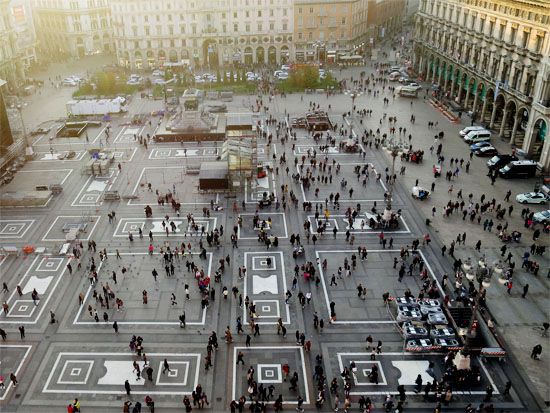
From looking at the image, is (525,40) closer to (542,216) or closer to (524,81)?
(524,81)

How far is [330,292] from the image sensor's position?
3525 cm

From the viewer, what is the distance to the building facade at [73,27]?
356 feet

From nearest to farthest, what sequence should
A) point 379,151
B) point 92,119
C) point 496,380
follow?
point 496,380, point 379,151, point 92,119

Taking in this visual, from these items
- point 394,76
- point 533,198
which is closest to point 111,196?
point 533,198

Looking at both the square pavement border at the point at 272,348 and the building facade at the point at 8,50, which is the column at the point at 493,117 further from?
the building facade at the point at 8,50

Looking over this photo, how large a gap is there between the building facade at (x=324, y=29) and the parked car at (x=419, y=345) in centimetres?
8151

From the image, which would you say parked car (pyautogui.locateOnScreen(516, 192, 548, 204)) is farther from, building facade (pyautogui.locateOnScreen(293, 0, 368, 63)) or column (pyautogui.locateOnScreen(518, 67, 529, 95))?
building facade (pyautogui.locateOnScreen(293, 0, 368, 63))

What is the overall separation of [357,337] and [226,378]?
839 cm

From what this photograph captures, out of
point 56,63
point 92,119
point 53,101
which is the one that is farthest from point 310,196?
point 56,63

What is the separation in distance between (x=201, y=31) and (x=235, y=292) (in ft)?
256

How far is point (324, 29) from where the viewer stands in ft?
337

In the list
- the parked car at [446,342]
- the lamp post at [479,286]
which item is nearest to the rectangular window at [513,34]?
the lamp post at [479,286]

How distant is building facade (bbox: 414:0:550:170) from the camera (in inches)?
2051

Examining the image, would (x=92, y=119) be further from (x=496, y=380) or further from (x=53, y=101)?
(x=496, y=380)
